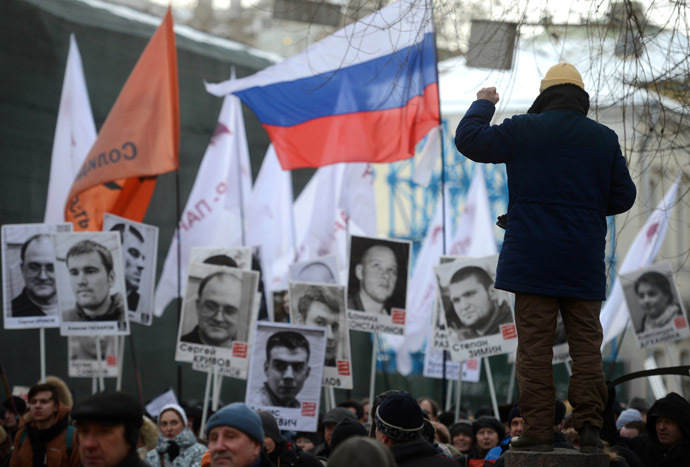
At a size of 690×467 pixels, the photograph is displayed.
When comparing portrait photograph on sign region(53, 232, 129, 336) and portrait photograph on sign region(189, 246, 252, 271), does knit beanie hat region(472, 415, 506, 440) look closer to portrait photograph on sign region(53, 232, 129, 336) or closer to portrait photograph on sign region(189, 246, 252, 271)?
portrait photograph on sign region(53, 232, 129, 336)

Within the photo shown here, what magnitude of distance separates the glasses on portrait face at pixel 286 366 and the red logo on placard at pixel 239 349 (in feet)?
3.80

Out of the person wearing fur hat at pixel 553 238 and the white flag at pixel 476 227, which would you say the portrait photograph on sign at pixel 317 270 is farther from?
the person wearing fur hat at pixel 553 238

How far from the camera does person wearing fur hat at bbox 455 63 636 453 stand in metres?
4.50

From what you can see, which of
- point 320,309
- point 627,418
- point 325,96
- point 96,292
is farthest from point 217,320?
point 627,418

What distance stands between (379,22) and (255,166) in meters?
13.0

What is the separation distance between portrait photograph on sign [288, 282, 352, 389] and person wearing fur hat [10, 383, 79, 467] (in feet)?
13.2

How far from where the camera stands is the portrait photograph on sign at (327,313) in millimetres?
10203

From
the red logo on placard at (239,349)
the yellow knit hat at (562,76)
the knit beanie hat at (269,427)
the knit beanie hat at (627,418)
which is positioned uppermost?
the yellow knit hat at (562,76)

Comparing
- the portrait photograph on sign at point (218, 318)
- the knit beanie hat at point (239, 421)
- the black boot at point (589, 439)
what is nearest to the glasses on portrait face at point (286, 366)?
the portrait photograph on sign at point (218, 318)

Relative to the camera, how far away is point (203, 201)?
1446 cm

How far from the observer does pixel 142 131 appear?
11.8 meters

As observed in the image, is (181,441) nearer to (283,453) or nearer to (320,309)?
(283,453)

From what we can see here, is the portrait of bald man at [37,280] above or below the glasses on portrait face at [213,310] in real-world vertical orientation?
above

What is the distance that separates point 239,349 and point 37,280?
2.46 m
